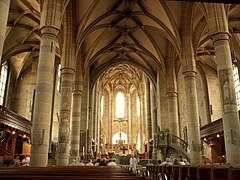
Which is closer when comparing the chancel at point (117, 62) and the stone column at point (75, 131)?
the chancel at point (117, 62)

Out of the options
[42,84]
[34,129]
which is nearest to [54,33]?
[42,84]

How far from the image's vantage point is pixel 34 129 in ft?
32.6

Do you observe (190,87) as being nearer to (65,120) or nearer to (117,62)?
(65,120)

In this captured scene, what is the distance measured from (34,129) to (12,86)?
1731 cm

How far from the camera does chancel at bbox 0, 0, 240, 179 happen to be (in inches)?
435

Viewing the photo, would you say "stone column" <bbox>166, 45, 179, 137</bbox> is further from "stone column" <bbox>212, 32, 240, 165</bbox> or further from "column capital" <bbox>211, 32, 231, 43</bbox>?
"column capital" <bbox>211, 32, 231, 43</bbox>

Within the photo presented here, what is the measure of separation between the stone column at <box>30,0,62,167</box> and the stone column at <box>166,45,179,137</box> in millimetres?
13430

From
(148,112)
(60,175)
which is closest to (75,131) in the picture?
(148,112)

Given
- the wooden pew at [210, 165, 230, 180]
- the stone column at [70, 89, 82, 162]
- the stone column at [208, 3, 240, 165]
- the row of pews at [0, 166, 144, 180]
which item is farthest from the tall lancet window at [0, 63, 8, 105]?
the wooden pew at [210, 165, 230, 180]

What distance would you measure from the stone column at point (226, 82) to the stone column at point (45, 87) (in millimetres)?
7886

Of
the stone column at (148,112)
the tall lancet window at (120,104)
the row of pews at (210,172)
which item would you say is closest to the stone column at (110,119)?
the tall lancet window at (120,104)

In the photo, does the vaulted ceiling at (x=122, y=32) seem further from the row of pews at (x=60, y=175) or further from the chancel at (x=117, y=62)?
the row of pews at (x=60, y=175)

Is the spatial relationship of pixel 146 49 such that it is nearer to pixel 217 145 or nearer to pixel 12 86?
pixel 217 145

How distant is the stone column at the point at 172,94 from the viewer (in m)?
21.4
